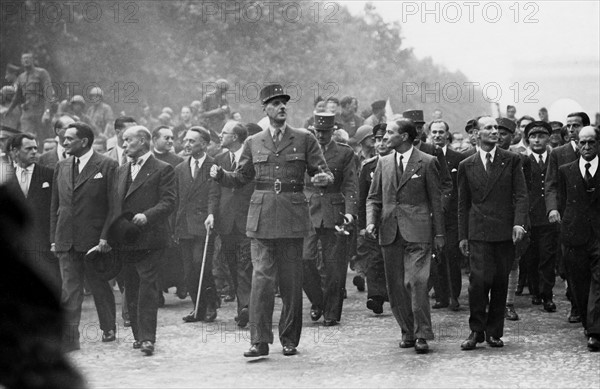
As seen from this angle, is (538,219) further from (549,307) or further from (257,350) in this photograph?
(257,350)

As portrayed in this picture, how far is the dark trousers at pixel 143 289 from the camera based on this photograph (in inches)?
346

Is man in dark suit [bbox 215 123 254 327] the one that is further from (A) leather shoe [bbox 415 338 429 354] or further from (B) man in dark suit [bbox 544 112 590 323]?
(B) man in dark suit [bbox 544 112 590 323]

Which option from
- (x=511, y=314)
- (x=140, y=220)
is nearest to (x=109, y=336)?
(x=140, y=220)

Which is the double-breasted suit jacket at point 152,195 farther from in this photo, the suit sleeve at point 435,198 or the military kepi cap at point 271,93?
the suit sleeve at point 435,198

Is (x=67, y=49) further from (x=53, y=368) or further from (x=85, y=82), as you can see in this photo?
(x=53, y=368)

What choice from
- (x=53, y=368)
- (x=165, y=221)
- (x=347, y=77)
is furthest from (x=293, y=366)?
(x=347, y=77)

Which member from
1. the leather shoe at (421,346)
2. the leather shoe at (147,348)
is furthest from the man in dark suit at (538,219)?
the leather shoe at (147,348)

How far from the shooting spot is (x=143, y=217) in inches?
347

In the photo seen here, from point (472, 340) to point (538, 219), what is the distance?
357 centimetres

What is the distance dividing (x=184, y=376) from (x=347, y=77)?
2295 cm

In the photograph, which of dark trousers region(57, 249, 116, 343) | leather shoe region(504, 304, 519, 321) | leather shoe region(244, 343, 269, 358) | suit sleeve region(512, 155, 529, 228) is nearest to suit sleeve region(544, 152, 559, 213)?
suit sleeve region(512, 155, 529, 228)

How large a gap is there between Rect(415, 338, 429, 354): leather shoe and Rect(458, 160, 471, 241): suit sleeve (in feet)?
4.11

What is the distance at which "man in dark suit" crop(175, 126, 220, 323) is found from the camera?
35.4 feet

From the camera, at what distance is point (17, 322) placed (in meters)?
1.70
